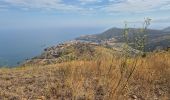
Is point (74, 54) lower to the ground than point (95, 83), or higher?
higher

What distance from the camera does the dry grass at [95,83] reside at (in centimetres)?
570

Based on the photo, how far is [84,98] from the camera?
557 centimetres

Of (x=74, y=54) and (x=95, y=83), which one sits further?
(x=74, y=54)

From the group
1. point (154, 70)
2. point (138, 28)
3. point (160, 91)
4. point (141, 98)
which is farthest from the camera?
point (154, 70)

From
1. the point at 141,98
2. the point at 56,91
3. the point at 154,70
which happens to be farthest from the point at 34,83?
the point at 154,70

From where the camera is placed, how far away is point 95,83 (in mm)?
6508

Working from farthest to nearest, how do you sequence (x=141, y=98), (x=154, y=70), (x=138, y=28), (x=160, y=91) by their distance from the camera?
(x=154, y=70) < (x=138, y=28) < (x=160, y=91) < (x=141, y=98)

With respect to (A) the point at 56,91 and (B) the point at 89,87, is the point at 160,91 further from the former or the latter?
(A) the point at 56,91

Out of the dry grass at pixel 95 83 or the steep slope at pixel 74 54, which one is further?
the steep slope at pixel 74 54

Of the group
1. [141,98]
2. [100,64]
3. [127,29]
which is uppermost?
[127,29]

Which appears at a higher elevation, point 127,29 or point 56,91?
point 127,29

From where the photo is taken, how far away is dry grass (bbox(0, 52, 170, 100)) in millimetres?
5699

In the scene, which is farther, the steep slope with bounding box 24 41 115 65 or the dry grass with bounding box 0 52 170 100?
the steep slope with bounding box 24 41 115 65

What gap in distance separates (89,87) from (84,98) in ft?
2.14
